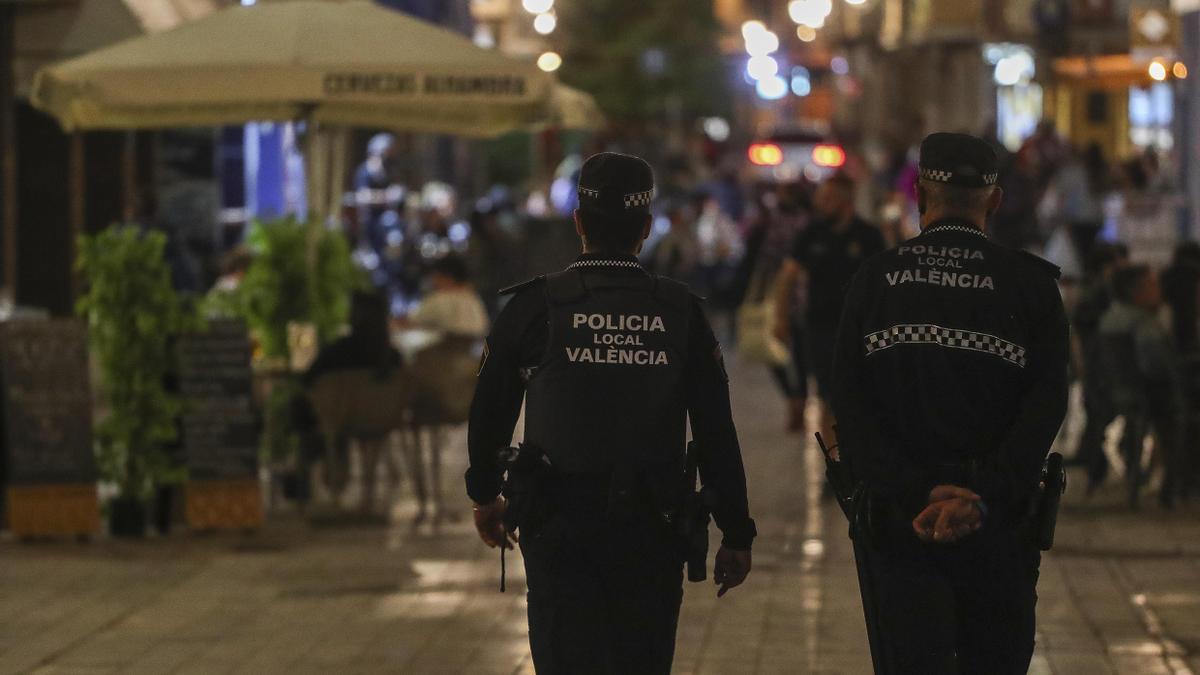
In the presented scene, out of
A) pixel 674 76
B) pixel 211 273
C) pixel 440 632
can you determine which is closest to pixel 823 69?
pixel 674 76

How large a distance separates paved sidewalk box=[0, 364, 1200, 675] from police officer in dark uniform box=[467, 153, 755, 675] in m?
2.93

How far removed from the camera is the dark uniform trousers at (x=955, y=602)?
194 inches

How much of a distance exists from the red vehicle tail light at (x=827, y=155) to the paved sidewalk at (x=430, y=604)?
115 feet

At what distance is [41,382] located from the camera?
11.0 metres

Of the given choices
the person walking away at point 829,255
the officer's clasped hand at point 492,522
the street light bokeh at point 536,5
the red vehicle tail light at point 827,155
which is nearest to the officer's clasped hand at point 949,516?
the officer's clasped hand at point 492,522

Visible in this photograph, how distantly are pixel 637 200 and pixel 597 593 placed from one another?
0.91 meters

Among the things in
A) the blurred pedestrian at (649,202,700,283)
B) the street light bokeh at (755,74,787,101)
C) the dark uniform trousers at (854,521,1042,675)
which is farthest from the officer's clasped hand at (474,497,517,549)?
the street light bokeh at (755,74,787,101)

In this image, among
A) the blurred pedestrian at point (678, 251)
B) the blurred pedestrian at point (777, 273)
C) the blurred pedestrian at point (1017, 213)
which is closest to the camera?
the blurred pedestrian at point (777, 273)

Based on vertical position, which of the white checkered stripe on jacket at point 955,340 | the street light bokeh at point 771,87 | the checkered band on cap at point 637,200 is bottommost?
the white checkered stripe on jacket at point 955,340

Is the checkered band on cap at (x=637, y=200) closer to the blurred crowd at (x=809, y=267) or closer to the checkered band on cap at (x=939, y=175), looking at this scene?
the checkered band on cap at (x=939, y=175)

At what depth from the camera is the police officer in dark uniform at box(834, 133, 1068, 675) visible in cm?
493

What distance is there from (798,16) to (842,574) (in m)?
54.5

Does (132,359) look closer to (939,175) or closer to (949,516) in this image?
(939,175)

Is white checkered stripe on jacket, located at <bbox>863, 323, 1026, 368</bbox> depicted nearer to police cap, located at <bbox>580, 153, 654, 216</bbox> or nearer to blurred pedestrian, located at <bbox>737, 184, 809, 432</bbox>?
police cap, located at <bbox>580, 153, 654, 216</bbox>
